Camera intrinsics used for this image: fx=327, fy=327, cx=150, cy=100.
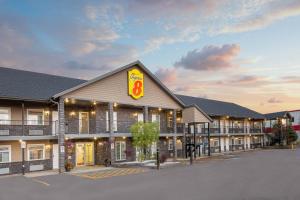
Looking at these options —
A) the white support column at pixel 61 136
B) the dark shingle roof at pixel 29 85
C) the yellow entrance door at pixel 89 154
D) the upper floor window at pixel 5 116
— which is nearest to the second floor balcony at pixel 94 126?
the white support column at pixel 61 136

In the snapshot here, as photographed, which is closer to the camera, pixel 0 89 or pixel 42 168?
pixel 0 89

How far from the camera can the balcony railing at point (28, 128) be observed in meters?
26.3

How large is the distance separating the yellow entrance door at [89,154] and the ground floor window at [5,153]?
8.49m

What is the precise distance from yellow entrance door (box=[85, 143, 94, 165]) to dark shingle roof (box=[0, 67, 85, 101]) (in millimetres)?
6582

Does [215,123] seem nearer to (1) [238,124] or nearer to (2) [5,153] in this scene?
(1) [238,124]

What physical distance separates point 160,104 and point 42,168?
15575 millimetres

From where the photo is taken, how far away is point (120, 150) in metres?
36.4

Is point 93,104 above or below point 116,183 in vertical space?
above

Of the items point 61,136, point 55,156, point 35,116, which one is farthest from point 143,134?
point 35,116

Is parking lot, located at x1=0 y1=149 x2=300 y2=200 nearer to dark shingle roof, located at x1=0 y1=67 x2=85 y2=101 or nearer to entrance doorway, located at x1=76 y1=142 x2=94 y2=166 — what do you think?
dark shingle roof, located at x1=0 y1=67 x2=85 y2=101

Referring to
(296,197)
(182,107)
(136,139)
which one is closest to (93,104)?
(136,139)

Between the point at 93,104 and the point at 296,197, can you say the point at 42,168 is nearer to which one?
the point at 93,104

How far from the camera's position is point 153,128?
3403 cm

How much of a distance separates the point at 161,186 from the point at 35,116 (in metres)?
14.9
